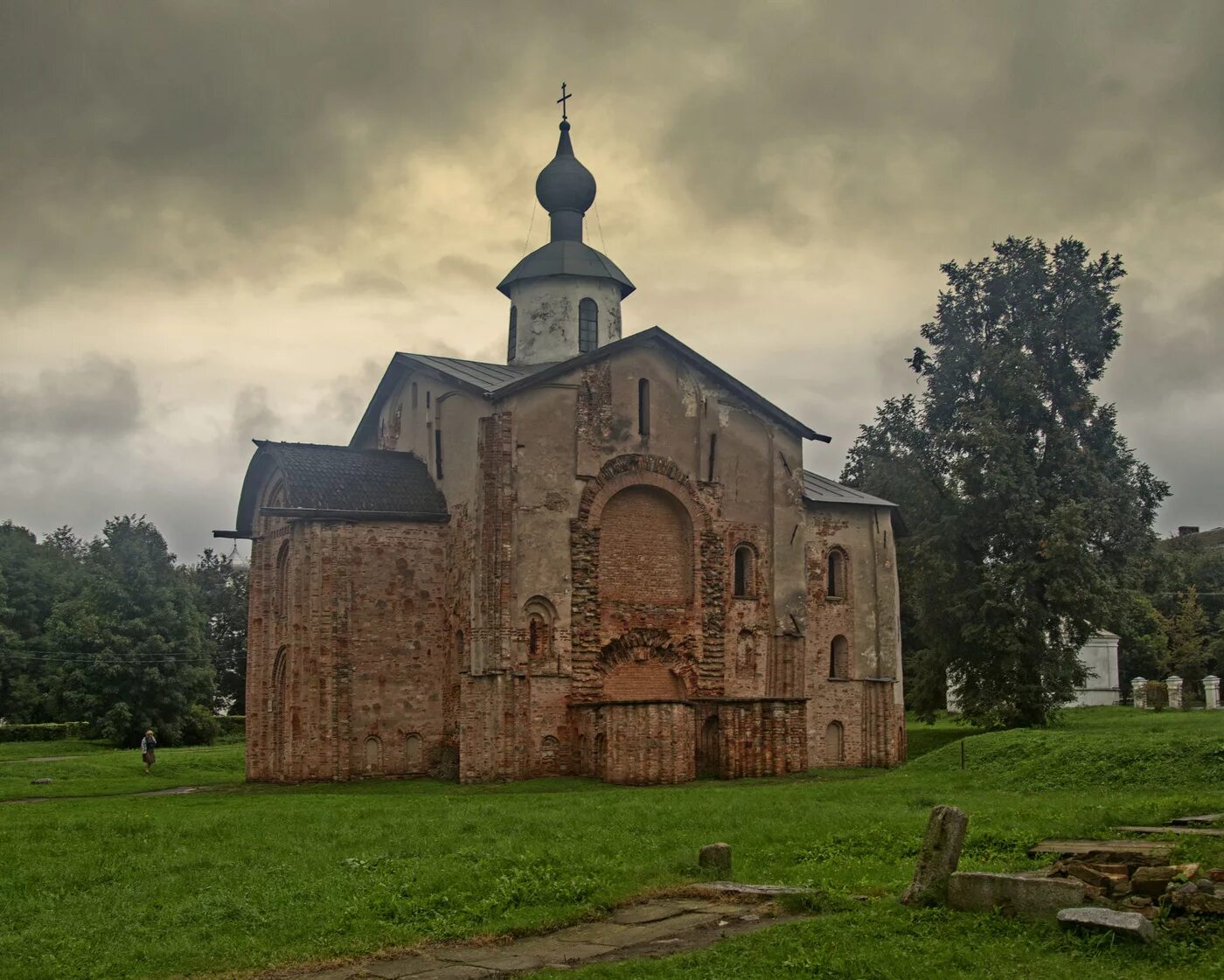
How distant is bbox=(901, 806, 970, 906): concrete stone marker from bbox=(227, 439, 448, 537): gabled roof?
1961 centimetres

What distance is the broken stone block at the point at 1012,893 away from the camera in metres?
9.78

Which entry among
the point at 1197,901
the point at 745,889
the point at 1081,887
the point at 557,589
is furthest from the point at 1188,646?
the point at 1197,901

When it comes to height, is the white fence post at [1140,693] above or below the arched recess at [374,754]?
above

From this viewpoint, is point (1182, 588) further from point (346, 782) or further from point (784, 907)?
point (784, 907)

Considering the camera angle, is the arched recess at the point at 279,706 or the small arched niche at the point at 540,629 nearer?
the small arched niche at the point at 540,629

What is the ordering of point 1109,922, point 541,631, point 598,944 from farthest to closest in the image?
point 541,631
point 598,944
point 1109,922

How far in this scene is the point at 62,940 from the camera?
10.7m

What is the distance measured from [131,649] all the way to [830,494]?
2551cm

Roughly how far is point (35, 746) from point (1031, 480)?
31708 millimetres

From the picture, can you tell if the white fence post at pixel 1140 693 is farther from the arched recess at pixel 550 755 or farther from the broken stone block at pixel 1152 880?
the broken stone block at pixel 1152 880

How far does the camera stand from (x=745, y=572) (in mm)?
31234

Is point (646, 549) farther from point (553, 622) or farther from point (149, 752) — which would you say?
point (149, 752)

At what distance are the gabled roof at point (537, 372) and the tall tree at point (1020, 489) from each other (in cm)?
608

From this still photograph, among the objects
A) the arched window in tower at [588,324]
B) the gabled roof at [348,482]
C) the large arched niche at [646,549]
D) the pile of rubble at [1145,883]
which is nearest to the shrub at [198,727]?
the gabled roof at [348,482]
